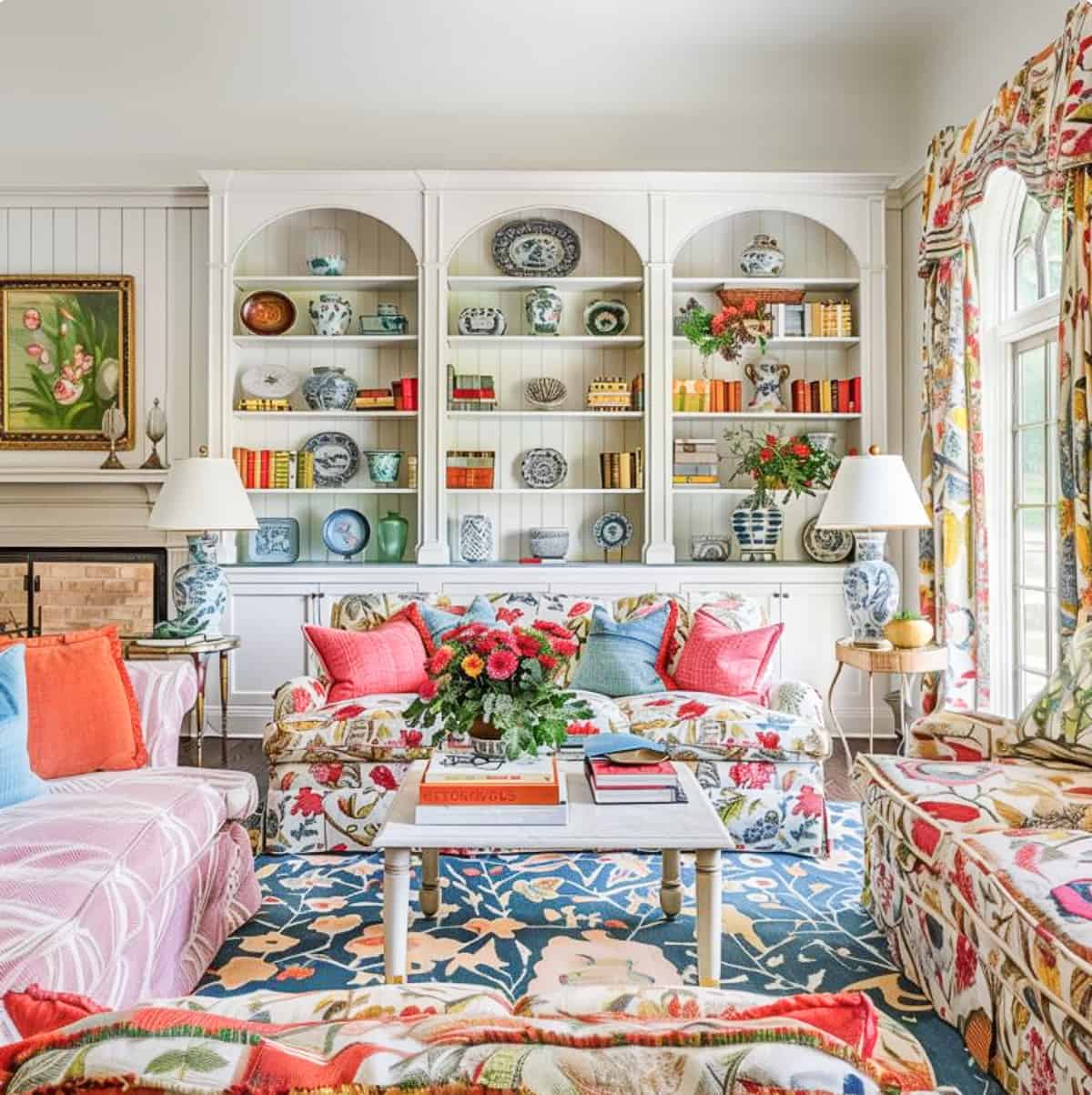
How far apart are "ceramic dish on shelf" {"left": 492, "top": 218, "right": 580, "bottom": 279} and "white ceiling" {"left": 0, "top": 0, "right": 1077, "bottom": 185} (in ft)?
1.25

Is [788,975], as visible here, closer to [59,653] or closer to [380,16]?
[59,653]

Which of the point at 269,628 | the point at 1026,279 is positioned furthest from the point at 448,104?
the point at 1026,279

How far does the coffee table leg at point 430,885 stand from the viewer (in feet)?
8.63

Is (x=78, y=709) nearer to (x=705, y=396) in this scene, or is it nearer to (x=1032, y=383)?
(x=705, y=396)

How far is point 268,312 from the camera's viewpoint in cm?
517

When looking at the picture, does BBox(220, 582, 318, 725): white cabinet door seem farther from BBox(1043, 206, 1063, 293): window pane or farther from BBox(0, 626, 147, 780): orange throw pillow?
BBox(1043, 206, 1063, 293): window pane

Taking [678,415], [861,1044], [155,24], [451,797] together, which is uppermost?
[155,24]

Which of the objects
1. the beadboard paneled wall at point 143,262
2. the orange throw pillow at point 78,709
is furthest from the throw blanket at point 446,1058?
the beadboard paneled wall at point 143,262

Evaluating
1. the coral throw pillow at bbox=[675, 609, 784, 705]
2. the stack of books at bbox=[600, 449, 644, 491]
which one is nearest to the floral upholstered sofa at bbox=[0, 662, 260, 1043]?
the coral throw pillow at bbox=[675, 609, 784, 705]

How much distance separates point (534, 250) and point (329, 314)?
114cm

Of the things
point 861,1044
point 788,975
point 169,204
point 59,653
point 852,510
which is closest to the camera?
point 861,1044

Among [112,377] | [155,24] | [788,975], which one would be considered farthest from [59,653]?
[155,24]

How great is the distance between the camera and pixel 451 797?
212 cm

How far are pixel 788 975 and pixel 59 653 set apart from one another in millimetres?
1962
